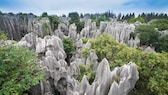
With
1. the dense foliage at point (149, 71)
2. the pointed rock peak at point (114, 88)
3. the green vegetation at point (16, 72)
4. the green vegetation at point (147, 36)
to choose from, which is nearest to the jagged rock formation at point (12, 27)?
the green vegetation at point (147, 36)

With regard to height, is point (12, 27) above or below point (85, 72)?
above

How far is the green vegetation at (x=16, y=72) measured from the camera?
1115cm

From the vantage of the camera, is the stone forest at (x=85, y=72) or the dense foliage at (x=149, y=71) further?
the dense foliage at (x=149, y=71)

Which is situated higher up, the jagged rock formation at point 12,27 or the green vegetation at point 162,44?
the jagged rock formation at point 12,27

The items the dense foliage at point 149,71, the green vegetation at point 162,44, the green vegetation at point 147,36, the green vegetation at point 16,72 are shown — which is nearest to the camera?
the green vegetation at point 16,72

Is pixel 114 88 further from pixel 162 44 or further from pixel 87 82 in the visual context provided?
pixel 162 44

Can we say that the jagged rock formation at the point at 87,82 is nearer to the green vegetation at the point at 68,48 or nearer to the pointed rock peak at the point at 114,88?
the pointed rock peak at the point at 114,88

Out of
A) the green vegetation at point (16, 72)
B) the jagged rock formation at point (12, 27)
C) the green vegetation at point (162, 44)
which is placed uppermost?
the jagged rock formation at point (12, 27)

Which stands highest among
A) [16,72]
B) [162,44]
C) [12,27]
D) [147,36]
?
[12,27]

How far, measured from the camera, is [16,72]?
A: 12273 mm

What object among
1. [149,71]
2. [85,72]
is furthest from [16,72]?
[149,71]

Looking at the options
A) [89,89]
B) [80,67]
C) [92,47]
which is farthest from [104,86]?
[92,47]

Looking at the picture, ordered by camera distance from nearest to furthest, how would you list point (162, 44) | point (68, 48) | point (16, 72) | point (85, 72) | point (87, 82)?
point (16, 72)
point (87, 82)
point (85, 72)
point (68, 48)
point (162, 44)

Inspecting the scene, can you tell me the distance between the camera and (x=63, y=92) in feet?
53.3
